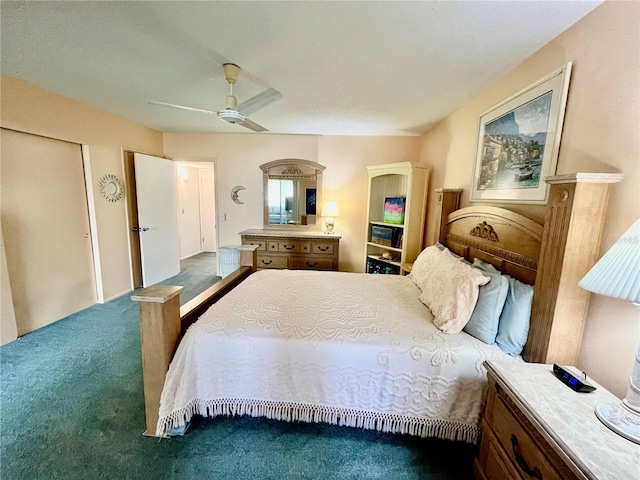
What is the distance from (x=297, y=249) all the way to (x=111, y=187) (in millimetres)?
2616

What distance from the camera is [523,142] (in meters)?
1.65

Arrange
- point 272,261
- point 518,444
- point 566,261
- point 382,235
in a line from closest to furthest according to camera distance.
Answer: point 518,444 < point 566,261 < point 382,235 < point 272,261

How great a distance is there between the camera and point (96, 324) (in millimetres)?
2686

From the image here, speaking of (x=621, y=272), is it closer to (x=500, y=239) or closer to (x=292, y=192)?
(x=500, y=239)

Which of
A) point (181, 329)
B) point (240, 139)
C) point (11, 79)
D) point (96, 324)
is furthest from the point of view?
point (240, 139)

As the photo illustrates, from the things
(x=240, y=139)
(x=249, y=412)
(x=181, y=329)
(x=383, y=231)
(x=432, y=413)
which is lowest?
(x=249, y=412)

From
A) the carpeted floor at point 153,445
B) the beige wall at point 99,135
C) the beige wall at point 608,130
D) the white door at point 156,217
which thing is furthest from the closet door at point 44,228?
the beige wall at point 608,130

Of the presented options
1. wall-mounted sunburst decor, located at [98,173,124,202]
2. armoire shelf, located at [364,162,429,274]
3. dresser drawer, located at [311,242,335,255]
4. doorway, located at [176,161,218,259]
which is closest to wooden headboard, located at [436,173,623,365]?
armoire shelf, located at [364,162,429,274]

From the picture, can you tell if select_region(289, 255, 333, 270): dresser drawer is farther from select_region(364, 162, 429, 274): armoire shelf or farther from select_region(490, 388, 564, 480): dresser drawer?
select_region(490, 388, 564, 480): dresser drawer

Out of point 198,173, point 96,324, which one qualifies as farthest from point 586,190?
point 198,173

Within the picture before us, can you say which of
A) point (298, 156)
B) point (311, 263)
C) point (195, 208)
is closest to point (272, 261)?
point (311, 263)

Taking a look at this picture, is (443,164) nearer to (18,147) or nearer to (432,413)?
(432,413)

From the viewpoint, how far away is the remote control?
99 centimetres

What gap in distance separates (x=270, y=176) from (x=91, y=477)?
12.0 ft
